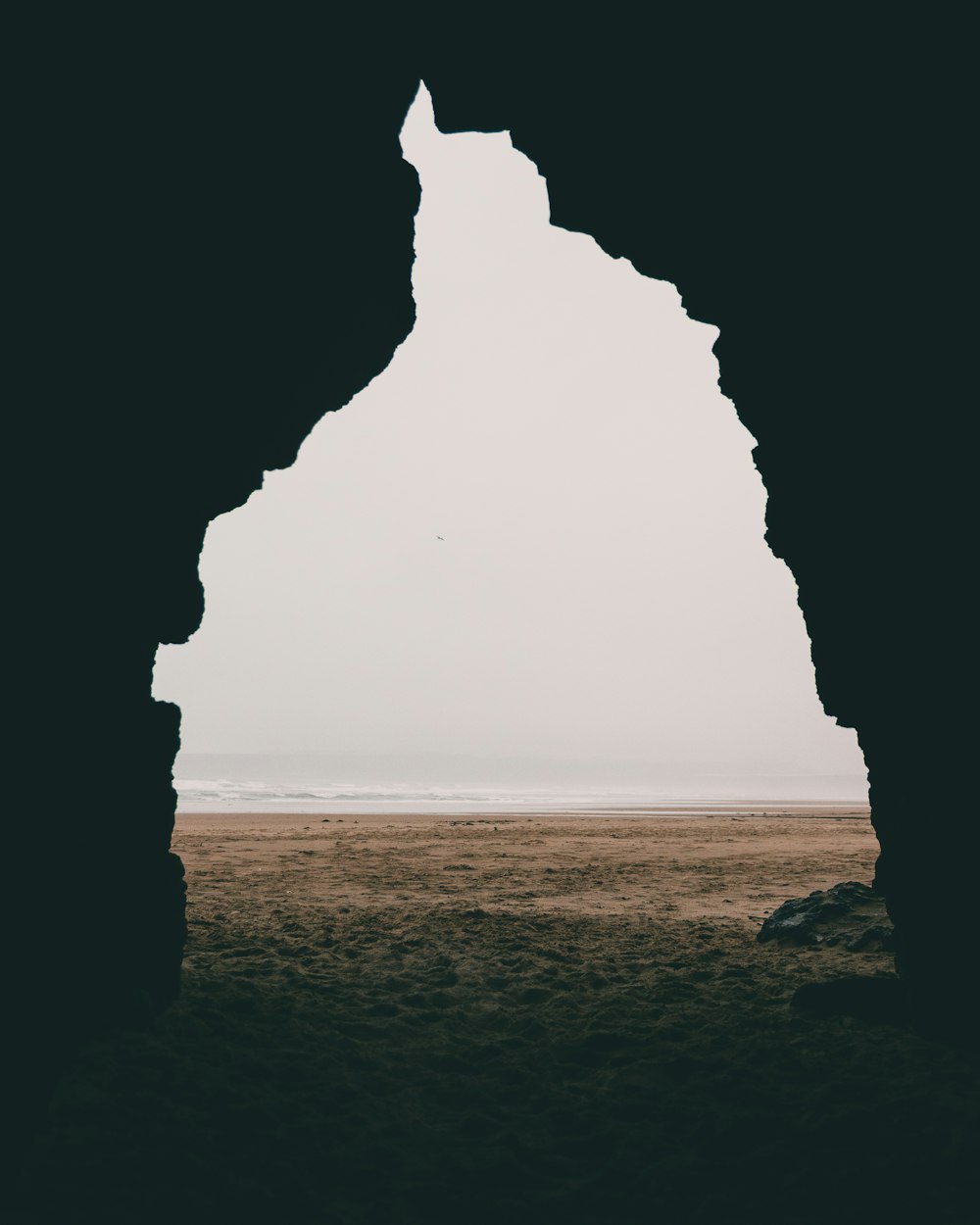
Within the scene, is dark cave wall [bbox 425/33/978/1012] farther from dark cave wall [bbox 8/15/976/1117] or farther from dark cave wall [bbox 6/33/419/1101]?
dark cave wall [bbox 6/33/419/1101]

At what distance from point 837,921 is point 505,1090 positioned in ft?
18.1

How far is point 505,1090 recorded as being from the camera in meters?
5.55

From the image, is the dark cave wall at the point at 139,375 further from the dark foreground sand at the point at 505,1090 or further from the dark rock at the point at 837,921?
the dark rock at the point at 837,921

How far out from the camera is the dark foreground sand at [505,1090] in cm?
420

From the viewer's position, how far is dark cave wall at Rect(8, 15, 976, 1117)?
467 cm

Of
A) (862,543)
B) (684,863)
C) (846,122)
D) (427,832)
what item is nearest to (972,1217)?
(862,543)

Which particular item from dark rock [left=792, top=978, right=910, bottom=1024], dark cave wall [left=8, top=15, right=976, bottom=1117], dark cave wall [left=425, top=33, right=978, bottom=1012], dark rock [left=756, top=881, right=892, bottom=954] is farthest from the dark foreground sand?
dark cave wall [left=425, top=33, right=978, bottom=1012]

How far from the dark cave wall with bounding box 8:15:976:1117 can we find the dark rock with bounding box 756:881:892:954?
9.81 feet

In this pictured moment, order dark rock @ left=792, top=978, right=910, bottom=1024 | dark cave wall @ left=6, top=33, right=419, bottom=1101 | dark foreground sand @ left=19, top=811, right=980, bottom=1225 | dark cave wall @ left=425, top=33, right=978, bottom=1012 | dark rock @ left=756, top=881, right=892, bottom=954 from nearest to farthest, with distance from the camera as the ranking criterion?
dark foreground sand @ left=19, top=811, right=980, bottom=1225 < dark cave wall @ left=6, top=33, right=419, bottom=1101 < dark cave wall @ left=425, top=33, right=978, bottom=1012 < dark rock @ left=792, top=978, right=910, bottom=1024 < dark rock @ left=756, top=881, right=892, bottom=954

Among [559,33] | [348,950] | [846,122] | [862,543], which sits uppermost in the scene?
[559,33]

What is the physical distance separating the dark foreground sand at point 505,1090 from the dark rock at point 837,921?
276 millimetres

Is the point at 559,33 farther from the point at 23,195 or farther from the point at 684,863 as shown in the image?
the point at 684,863

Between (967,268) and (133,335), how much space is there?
6.04 meters

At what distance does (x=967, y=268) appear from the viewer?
17.1ft
